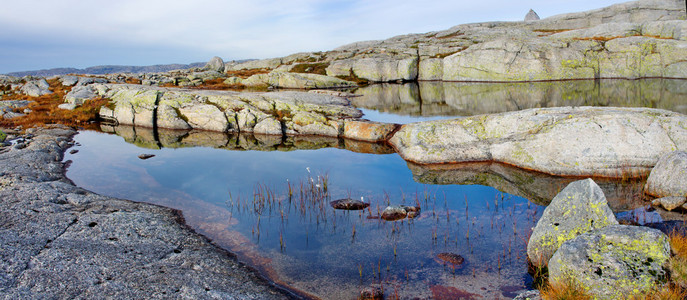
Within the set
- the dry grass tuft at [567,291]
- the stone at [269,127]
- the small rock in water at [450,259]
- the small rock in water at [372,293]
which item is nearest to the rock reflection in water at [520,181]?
the small rock in water at [450,259]

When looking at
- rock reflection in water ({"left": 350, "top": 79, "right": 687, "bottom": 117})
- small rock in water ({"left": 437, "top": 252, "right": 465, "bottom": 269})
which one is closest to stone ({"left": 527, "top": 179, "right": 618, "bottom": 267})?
small rock in water ({"left": 437, "top": 252, "right": 465, "bottom": 269})

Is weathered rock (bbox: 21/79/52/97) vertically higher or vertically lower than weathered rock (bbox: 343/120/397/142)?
higher

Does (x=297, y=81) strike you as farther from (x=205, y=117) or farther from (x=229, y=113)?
(x=229, y=113)

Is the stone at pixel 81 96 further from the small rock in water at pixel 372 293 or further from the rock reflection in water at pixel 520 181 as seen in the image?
the small rock in water at pixel 372 293

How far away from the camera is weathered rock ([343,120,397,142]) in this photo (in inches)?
1056

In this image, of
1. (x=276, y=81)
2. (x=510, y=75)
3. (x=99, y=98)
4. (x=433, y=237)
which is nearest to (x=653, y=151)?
(x=433, y=237)

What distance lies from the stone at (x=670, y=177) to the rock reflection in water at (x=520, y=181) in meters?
0.58

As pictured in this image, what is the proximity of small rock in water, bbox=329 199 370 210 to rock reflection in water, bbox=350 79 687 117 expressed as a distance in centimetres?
2421

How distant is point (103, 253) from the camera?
9.96m

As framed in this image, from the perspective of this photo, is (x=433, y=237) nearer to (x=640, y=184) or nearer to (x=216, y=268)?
(x=216, y=268)

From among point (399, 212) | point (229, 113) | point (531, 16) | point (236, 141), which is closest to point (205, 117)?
point (229, 113)

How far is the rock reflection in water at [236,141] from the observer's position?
26266 mm

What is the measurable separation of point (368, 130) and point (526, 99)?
27.8 metres

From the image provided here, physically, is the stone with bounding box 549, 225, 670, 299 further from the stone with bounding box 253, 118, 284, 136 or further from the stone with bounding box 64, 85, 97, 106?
the stone with bounding box 64, 85, 97, 106
